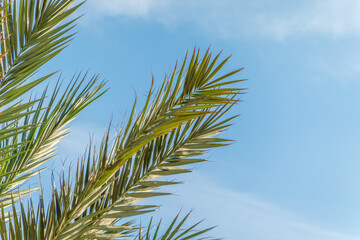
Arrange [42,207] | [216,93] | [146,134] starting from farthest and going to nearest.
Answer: [216,93], [146,134], [42,207]

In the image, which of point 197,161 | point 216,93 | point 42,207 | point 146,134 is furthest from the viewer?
point 197,161

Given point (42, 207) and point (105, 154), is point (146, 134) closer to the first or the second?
point (105, 154)

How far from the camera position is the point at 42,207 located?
2.09m

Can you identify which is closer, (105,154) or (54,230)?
(54,230)

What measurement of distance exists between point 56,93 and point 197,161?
983mm

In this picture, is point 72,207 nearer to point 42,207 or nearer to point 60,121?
point 42,207

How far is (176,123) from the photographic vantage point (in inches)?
89.2

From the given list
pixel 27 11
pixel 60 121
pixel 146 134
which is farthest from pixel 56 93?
pixel 146 134

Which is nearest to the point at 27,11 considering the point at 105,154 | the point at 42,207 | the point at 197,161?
the point at 105,154

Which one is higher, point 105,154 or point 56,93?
point 56,93

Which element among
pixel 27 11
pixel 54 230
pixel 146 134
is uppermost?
pixel 27 11

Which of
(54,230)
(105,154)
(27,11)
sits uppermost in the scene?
(27,11)

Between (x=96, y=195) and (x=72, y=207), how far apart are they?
14 cm

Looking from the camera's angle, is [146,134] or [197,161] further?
[197,161]
